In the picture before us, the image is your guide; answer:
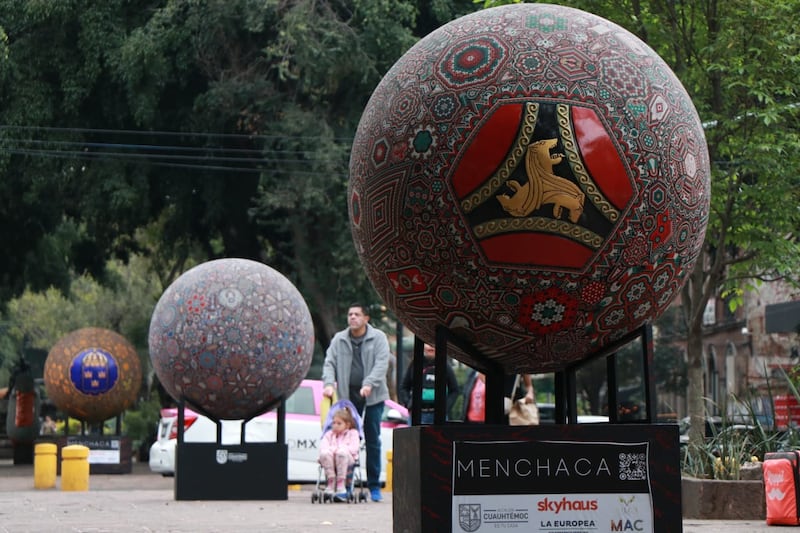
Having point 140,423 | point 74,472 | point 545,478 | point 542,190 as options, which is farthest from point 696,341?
point 140,423

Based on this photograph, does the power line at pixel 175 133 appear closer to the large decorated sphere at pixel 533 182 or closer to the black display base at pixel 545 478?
the large decorated sphere at pixel 533 182

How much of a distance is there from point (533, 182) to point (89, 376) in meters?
19.0

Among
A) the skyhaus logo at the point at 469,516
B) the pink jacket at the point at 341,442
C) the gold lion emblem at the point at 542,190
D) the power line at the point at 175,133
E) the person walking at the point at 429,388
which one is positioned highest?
the power line at the point at 175,133

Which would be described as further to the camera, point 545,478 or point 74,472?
point 74,472

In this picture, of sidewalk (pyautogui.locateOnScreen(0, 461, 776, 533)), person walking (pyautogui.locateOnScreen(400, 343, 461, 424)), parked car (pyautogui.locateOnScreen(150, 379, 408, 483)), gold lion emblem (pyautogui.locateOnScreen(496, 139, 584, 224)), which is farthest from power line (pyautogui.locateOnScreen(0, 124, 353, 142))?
gold lion emblem (pyautogui.locateOnScreen(496, 139, 584, 224))

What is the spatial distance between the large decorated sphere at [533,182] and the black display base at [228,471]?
777 centimetres

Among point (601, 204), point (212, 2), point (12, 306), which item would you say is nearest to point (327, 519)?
point (601, 204)

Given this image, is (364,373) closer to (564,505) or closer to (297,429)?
(297,429)

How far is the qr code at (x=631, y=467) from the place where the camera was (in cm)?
561

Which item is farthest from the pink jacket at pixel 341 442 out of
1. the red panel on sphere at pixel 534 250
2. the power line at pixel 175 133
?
the power line at pixel 175 133

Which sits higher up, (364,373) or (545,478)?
(364,373)

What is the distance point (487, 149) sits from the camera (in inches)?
210

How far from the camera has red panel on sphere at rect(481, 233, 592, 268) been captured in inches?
211

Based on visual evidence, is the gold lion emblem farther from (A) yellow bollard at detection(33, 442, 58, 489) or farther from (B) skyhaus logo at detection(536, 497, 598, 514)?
(A) yellow bollard at detection(33, 442, 58, 489)
